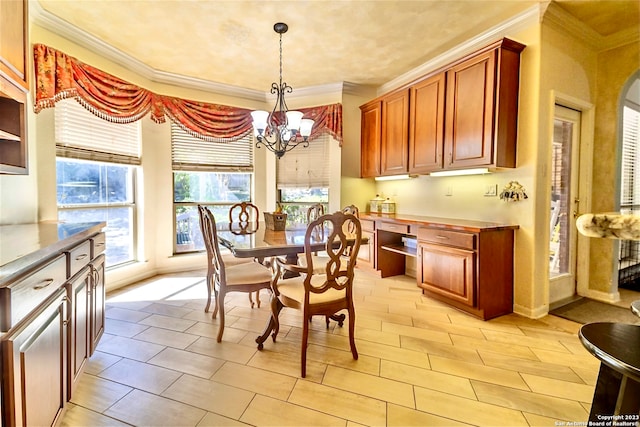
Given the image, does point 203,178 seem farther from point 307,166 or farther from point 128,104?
point 307,166

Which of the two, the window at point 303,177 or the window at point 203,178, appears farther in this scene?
the window at point 303,177

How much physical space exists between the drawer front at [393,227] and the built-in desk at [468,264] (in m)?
0.09

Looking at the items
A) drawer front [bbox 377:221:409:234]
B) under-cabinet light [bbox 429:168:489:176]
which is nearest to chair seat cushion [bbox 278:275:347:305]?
drawer front [bbox 377:221:409:234]

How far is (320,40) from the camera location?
3068 millimetres

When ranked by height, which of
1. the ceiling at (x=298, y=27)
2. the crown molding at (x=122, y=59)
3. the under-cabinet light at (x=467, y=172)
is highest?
the ceiling at (x=298, y=27)

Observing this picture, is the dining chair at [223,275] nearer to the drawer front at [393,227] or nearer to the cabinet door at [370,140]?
the drawer front at [393,227]

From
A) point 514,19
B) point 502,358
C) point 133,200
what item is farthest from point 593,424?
point 133,200

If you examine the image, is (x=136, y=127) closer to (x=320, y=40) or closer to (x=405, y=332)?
(x=320, y=40)

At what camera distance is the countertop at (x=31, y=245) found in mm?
1019

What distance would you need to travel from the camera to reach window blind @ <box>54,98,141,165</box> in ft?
9.38

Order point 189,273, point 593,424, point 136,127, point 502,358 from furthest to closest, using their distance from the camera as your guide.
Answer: point 189,273 → point 136,127 → point 502,358 → point 593,424

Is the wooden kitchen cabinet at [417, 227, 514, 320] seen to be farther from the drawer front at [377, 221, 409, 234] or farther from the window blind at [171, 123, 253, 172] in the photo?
the window blind at [171, 123, 253, 172]

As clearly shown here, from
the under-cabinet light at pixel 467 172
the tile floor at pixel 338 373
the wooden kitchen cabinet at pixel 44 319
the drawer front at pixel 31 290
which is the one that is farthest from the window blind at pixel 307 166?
the drawer front at pixel 31 290

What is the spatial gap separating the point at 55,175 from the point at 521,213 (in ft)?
14.6
